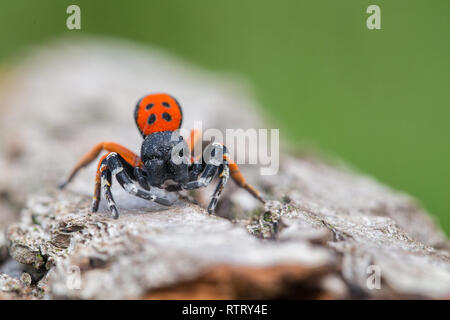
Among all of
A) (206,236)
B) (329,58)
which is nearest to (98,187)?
(206,236)

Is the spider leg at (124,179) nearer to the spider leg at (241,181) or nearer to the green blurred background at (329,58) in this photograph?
the spider leg at (241,181)

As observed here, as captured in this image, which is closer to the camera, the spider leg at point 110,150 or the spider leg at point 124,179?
the spider leg at point 124,179

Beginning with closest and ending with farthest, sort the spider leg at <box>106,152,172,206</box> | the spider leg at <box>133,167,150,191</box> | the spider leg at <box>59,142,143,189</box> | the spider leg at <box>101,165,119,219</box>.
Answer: the spider leg at <box>101,165,119,219</box>
the spider leg at <box>106,152,172,206</box>
the spider leg at <box>133,167,150,191</box>
the spider leg at <box>59,142,143,189</box>

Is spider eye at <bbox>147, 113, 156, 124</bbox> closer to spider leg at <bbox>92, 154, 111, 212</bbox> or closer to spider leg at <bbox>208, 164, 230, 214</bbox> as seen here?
spider leg at <bbox>92, 154, 111, 212</bbox>

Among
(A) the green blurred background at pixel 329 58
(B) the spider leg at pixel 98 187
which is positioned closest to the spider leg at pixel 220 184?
(B) the spider leg at pixel 98 187

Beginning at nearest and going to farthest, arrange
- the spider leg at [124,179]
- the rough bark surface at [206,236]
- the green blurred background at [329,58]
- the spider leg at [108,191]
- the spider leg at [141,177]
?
the rough bark surface at [206,236], the spider leg at [108,191], the spider leg at [124,179], the spider leg at [141,177], the green blurred background at [329,58]

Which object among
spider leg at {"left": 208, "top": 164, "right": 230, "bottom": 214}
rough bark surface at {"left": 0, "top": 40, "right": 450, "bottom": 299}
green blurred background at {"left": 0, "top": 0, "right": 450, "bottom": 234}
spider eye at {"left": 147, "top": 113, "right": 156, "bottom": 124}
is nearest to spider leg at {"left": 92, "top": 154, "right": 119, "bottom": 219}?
rough bark surface at {"left": 0, "top": 40, "right": 450, "bottom": 299}

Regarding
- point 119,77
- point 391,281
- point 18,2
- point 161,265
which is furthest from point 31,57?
point 391,281
